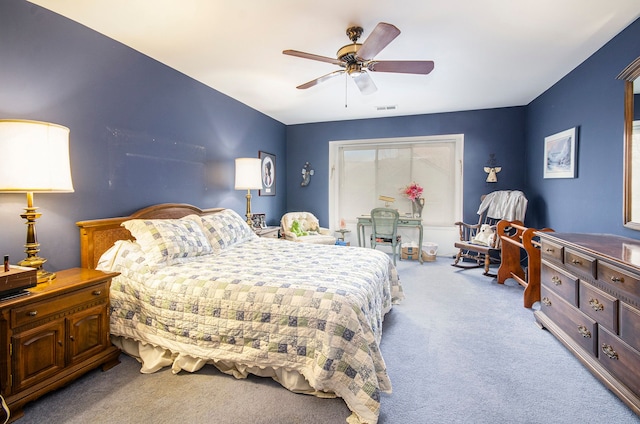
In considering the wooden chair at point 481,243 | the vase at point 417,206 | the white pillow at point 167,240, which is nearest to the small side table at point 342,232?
the vase at point 417,206

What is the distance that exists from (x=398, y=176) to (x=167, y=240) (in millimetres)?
4242

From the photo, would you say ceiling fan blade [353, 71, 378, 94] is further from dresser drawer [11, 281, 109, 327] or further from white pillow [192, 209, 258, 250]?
dresser drawer [11, 281, 109, 327]

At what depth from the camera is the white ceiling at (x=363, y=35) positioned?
84.6 inches

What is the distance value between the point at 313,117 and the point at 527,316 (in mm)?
4216

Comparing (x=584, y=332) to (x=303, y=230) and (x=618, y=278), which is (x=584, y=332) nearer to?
(x=618, y=278)

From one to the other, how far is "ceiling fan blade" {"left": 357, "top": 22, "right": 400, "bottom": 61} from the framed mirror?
191cm

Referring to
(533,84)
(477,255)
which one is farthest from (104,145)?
(477,255)

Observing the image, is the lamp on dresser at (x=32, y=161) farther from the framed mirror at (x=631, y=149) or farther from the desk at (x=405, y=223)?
the desk at (x=405, y=223)

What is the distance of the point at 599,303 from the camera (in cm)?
191

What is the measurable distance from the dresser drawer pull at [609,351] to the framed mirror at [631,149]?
3.35ft

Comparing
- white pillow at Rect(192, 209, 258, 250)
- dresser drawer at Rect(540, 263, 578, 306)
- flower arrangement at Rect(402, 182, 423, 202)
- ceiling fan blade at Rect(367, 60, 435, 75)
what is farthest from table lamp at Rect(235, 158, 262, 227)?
dresser drawer at Rect(540, 263, 578, 306)

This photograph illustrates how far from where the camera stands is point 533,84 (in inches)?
149

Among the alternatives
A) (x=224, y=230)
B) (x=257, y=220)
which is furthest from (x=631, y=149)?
(x=257, y=220)

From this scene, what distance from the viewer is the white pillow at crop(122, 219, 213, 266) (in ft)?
7.64
